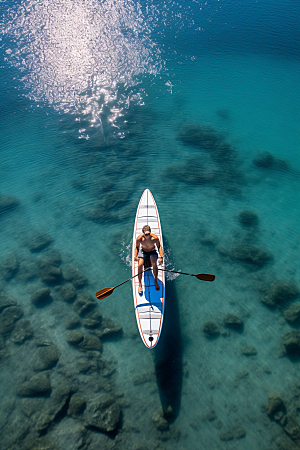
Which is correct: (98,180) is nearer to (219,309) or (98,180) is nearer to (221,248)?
(221,248)

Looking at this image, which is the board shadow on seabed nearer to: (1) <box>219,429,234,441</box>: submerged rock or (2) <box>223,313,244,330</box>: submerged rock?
(1) <box>219,429,234,441</box>: submerged rock

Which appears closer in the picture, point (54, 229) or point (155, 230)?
point (155, 230)

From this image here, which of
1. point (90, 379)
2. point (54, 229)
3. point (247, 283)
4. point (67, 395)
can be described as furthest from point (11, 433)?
point (247, 283)

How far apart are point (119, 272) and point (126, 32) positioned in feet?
86.7

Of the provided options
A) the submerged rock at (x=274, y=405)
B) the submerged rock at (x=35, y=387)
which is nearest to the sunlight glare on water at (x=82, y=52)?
the submerged rock at (x=35, y=387)

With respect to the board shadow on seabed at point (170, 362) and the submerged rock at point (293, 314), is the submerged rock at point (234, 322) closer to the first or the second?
the submerged rock at point (293, 314)

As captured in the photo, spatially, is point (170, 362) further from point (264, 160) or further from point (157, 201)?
point (264, 160)

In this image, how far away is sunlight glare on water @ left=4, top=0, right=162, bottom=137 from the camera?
2409cm

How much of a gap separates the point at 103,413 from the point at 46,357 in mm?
3259

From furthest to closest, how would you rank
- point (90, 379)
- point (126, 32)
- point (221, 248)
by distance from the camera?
point (126, 32)
point (221, 248)
point (90, 379)

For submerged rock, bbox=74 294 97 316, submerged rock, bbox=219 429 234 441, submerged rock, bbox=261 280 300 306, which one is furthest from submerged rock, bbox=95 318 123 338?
submerged rock, bbox=261 280 300 306

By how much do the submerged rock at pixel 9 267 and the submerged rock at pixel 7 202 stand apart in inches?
143

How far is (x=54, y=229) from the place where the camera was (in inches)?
645

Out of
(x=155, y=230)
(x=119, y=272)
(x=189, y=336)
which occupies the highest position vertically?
(x=155, y=230)
